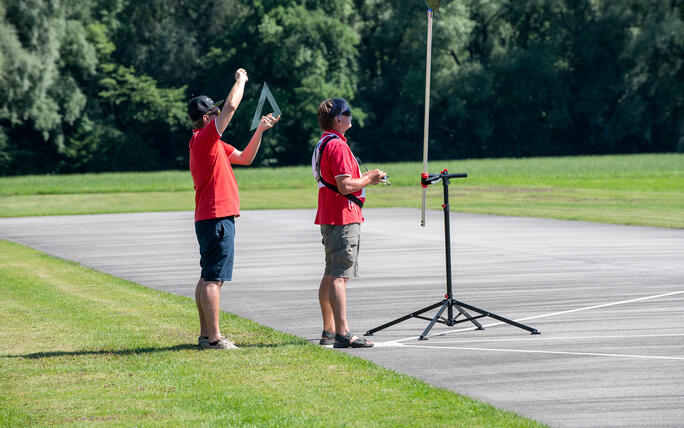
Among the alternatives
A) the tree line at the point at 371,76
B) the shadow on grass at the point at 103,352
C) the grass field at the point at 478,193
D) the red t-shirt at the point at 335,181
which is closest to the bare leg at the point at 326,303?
the red t-shirt at the point at 335,181

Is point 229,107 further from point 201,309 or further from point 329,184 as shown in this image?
point 201,309

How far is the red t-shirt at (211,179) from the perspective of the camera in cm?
788

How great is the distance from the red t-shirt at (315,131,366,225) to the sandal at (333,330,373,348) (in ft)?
3.12

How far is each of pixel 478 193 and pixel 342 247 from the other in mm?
28654

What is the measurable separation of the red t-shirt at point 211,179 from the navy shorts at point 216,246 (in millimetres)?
68

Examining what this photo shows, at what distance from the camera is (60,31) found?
189 ft

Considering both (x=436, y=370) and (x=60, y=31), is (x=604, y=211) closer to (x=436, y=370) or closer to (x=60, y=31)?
(x=436, y=370)

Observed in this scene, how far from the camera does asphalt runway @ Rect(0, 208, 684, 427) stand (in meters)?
6.56

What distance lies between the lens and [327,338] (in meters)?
8.27

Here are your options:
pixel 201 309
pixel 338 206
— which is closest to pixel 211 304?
pixel 201 309

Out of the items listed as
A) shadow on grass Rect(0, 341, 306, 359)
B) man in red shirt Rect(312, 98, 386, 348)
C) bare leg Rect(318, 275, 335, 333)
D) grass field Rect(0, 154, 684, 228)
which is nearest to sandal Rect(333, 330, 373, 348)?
man in red shirt Rect(312, 98, 386, 348)

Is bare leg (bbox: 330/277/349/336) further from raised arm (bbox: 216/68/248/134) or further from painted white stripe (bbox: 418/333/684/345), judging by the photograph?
raised arm (bbox: 216/68/248/134)

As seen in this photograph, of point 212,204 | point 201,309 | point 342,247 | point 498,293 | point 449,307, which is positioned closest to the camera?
point 212,204

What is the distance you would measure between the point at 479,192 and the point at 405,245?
65.5ft
